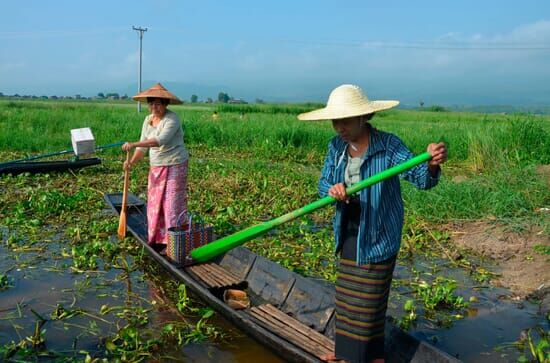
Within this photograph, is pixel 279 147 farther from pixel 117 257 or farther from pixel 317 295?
pixel 317 295

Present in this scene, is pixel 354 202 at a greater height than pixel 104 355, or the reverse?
pixel 354 202

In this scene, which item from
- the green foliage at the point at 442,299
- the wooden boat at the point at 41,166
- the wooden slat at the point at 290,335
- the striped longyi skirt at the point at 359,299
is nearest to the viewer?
the striped longyi skirt at the point at 359,299

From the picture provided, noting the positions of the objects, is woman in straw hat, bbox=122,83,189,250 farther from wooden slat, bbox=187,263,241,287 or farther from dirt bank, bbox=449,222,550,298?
dirt bank, bbox=449,222,550,298

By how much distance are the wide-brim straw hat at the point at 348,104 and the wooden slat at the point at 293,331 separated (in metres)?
1.65

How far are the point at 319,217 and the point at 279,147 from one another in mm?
5903

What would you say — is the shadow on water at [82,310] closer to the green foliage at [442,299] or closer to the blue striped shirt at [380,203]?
the blue striped shirt at [380,203]

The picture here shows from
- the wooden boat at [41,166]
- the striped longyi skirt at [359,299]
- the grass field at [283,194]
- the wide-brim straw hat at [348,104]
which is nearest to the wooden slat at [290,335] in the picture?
the striped longyi skirt at [359,299]

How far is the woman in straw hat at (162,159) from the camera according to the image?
4.97m

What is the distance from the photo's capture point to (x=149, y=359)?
3.60 meters

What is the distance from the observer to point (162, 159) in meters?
5.20

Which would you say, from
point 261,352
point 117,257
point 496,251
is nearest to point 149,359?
point 261,352

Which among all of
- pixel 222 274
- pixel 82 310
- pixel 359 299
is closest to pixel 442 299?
pixel 359 299

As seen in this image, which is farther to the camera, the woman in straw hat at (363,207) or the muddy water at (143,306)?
the muddy water at (143,306)

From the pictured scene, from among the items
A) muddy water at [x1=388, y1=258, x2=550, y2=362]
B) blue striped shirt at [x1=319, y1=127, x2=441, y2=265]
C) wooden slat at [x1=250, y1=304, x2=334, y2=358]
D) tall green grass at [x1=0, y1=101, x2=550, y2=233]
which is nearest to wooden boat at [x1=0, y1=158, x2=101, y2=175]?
tall green grass at [x1=0, y1=101, x2=550, y2=233]
